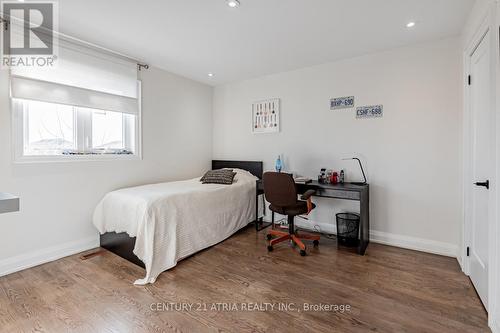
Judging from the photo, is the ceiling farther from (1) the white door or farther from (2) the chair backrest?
(2) the chair backrest

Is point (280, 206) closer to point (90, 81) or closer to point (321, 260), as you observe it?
point (321, 260)

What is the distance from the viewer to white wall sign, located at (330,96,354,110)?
11.0 feet

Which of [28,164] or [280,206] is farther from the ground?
[28,164]

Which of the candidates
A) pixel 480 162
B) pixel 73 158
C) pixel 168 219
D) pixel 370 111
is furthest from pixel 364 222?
pixel 73 158

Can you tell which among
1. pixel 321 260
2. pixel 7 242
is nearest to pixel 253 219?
pixel 321 260

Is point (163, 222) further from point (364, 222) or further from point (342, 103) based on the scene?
point (342, 103)

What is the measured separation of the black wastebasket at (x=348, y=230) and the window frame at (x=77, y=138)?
114 inches

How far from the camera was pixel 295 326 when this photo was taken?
1.68 meters

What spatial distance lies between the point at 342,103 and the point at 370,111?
1.26 ft

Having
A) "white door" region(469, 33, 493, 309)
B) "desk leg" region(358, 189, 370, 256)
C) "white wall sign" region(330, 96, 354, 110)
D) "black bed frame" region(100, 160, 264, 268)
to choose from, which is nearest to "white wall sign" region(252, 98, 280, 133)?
"white wall sign" region(330, 96, 354, 110)

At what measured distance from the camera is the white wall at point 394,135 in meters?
2.78

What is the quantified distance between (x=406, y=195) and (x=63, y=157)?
4.06 metres

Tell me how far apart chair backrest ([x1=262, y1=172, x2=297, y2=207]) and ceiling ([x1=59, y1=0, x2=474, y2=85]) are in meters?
1.57

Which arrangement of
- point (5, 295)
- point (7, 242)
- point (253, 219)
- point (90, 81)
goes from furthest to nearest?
point (253, 219)
point (90, 81)
point (7, 242)
point (5, 295)
